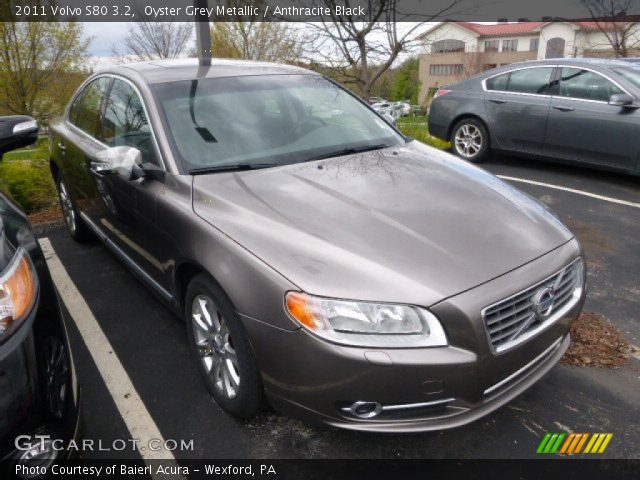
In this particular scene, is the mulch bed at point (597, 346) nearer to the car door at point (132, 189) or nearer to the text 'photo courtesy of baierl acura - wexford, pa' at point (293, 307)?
the text 'photo courtesy of baierl acura - wexford, pa' at point (293, 307)

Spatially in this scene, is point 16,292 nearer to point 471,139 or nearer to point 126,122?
point 126,122

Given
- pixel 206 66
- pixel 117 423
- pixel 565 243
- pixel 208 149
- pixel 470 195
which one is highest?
pixel 206 66

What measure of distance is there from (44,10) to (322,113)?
15218 millimetres

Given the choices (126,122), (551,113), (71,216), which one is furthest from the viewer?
(551,113)

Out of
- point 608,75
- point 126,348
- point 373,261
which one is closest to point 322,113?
point 373,261

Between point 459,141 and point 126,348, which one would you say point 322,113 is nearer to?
point 126,348

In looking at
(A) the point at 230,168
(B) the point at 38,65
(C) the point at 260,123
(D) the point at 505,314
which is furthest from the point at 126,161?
(B) the point at 38,65

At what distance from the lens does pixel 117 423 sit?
2395mm

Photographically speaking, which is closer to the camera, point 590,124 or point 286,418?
point 286,418

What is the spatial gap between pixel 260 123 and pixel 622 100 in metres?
4.69

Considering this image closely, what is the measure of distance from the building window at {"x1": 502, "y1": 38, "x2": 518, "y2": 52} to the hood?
6236 centimetres

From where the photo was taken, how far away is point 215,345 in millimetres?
2352

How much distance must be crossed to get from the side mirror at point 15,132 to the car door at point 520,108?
5813 millimetres

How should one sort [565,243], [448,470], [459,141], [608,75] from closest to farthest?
1. [448,470]
2. [565,243]
3. [608,75]
4. [459,141]
